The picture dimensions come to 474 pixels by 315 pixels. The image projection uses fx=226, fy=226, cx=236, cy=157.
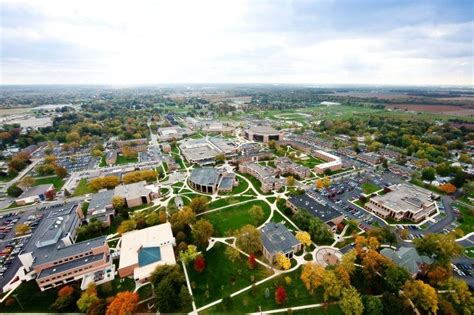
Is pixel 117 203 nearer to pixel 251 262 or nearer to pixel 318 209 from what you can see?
pixel 251 262

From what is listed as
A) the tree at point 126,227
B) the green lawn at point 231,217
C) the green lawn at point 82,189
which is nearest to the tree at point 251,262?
the green lawn at point 231,217

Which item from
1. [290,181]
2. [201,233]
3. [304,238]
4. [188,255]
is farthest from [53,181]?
[304,238]

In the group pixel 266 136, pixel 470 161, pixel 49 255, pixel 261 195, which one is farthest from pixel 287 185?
pixel 470 161

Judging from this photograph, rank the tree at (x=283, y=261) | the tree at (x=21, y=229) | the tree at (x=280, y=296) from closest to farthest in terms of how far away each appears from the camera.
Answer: the tree at (x=280, y=296) → the tree at (x=283, y=261) → the tree at (x=21, y=229)

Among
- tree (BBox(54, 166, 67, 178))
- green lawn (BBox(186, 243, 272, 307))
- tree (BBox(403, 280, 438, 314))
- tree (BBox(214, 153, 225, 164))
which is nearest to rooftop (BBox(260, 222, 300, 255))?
green lawn (BBox(186, 243, 272, 307))

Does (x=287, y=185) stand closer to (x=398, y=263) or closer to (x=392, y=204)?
(x=392, y=204)

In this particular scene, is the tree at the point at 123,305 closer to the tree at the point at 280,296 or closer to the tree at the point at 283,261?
the tree at the point at 280,296

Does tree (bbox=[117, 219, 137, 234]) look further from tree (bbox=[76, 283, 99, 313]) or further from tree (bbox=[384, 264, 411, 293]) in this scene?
tree (bbox=[384, 264, 411, 293])
